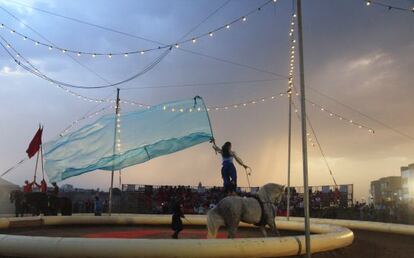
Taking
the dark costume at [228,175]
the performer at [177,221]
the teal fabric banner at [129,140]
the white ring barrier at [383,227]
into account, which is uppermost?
the teal fabric banner at [129,140]

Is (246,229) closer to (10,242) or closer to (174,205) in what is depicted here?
(174,205)

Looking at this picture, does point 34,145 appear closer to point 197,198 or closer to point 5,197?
point 5,197

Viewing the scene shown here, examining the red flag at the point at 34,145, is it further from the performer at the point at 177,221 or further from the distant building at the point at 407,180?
the distant building at the point at 407,180

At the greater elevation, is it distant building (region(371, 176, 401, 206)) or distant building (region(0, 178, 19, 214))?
distant building (region(371, 176, 401, 206))

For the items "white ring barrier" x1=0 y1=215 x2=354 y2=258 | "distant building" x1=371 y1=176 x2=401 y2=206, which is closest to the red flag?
"white ring barrier" x1=0 y1=215 x2=354 y2=258

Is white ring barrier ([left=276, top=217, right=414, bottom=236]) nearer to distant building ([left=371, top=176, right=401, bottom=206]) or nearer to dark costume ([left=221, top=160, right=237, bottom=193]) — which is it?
dark costume ([left=221, top=160, right=237, bottom=193])

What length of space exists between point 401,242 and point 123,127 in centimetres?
942

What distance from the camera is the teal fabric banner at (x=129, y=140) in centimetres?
1366

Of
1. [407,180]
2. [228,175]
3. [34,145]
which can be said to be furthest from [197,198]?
[407,180]

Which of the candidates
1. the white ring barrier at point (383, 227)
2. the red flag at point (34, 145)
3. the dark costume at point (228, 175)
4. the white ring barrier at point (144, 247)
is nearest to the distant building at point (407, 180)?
the white ring barrier at point (383, 227)

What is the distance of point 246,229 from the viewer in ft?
59.2

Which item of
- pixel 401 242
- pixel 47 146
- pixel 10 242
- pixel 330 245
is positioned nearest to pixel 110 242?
pixel 10 242

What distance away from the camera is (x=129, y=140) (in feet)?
48.0

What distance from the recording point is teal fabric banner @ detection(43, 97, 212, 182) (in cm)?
1366
